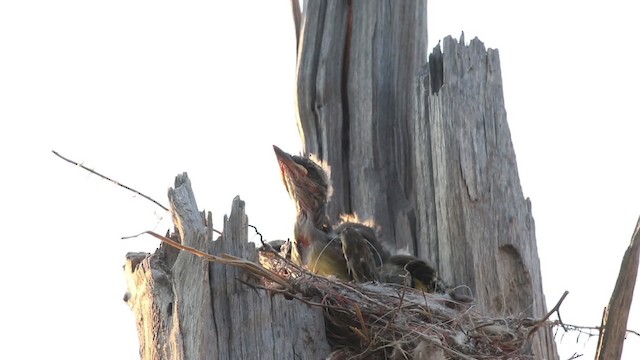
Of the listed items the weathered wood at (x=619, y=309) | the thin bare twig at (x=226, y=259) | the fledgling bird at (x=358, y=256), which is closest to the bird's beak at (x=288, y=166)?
the fledgling bird at (x=358, y=256)

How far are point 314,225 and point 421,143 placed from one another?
132cm

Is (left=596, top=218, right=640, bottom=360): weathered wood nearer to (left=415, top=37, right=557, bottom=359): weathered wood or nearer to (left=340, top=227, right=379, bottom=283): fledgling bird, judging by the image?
(left=415, top=37, right=557, bottom=359): weathered wood

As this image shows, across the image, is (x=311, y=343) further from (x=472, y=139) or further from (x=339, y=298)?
(x=472, y=139)

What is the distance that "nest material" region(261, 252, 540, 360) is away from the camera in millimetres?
7441

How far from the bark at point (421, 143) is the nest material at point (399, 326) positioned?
0.62m

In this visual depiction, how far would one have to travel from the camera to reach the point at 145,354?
309 inches

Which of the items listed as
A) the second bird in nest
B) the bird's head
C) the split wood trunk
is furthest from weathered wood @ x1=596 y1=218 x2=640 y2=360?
the bird's head

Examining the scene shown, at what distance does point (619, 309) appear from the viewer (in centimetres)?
743

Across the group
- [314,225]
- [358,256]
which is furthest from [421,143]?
[314,225]

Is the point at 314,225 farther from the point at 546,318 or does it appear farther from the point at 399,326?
the point at 546,318

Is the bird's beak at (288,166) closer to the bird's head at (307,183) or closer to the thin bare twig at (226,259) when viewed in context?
the bird's head at (307,183)

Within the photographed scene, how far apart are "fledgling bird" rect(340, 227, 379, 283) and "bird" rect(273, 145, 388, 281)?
68 mm

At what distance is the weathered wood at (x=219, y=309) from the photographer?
7035 mm

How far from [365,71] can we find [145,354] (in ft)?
9.39
